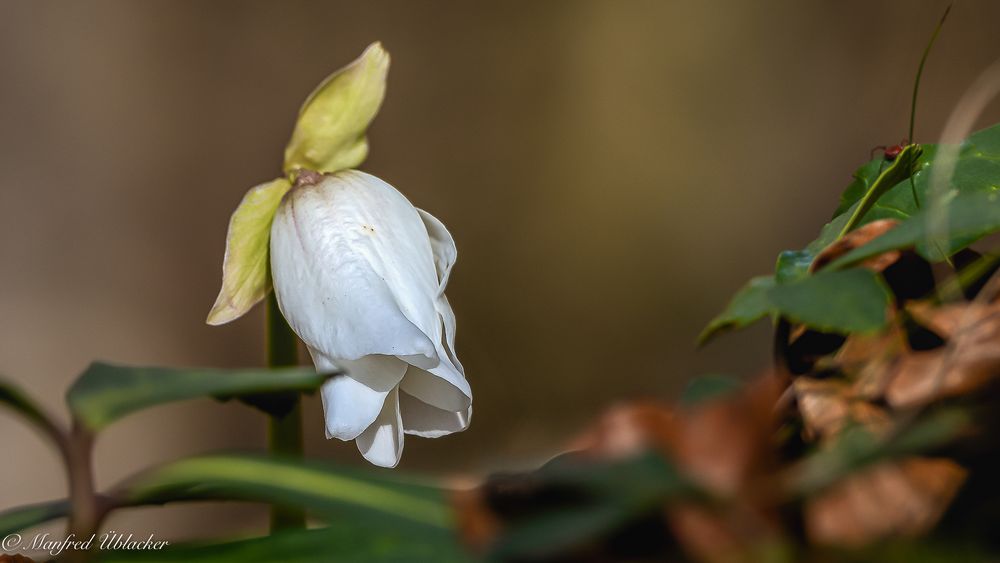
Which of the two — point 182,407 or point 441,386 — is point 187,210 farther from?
point 441,386

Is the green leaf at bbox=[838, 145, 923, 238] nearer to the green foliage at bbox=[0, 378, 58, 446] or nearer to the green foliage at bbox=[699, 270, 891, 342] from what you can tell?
the green foliage at bbox=[699, 270, 891, 342]

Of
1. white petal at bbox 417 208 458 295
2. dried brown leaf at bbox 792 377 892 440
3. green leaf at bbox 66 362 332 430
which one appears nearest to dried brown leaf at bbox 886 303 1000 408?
dried brown leaf at bbox 792 377 892 440

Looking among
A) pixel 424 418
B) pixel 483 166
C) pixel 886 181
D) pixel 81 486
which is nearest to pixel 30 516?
pixel 81 486

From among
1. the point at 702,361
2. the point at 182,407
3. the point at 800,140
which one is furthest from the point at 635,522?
the point at 800,140

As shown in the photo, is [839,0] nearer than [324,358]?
No

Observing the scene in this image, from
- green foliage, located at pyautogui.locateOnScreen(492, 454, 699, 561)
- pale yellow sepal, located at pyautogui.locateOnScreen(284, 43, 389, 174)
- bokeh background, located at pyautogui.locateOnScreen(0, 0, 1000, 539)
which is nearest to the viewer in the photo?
green foliage, located at pyautogui.locateOnScreen(492, 454, 699, 561)

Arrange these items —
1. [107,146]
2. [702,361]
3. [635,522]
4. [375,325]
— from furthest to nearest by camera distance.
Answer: [702,361], [107,146], [375,325], [635,522]

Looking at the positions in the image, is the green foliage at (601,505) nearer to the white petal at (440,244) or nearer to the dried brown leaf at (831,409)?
the dried brown leaf at (831,409)
